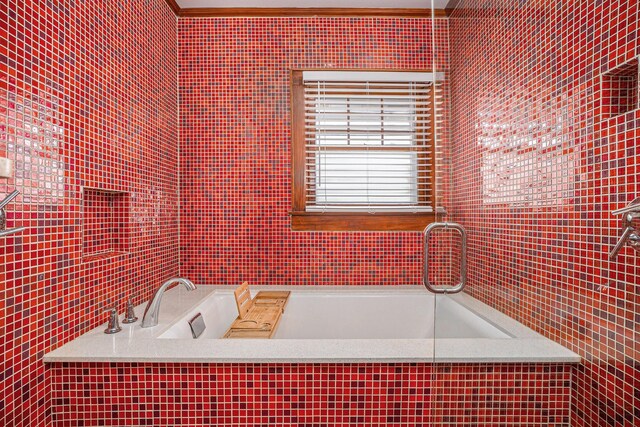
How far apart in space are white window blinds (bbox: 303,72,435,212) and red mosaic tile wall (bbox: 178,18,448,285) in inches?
5.5

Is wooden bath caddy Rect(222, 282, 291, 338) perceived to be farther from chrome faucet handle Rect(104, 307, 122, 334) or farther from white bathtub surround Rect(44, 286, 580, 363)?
chrome faucet handle Rect(104, 307, 122, 334)

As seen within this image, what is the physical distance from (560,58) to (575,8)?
5.5 inches

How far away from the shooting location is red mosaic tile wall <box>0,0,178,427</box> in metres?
1.17

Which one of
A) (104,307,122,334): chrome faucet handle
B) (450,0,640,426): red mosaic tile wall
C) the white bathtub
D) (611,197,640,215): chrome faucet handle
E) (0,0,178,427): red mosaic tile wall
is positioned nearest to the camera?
(611,197,640,215): chrome faucet handle

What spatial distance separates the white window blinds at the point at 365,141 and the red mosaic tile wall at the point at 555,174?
1.19 meters

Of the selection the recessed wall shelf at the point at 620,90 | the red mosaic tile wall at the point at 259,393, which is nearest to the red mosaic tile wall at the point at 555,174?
the recessed wall shelf at the point at 620,90

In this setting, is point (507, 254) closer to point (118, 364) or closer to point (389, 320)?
point (389, 320)

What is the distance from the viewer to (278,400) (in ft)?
4.26

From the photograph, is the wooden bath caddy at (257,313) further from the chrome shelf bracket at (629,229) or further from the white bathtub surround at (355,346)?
the chrome shelf bracket at (629,229)

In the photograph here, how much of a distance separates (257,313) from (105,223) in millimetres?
928

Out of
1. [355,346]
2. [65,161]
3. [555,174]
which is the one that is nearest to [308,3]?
[65,161]

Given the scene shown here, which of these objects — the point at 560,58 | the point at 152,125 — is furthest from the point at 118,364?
the point at 560,58

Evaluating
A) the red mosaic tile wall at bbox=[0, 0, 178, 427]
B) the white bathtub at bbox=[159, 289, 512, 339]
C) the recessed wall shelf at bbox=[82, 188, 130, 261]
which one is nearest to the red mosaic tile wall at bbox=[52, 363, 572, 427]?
the red mosaic tile wall at bbox=[0, 0, 178, 427]

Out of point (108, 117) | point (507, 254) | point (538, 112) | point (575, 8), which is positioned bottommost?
point (507, 254)
